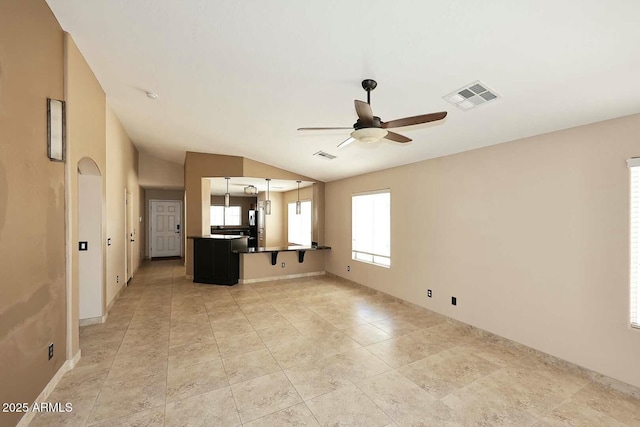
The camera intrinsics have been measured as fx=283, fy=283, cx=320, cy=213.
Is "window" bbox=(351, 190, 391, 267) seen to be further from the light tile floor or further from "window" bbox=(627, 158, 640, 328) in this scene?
"window" bbox=(627, 158, 640, 328)

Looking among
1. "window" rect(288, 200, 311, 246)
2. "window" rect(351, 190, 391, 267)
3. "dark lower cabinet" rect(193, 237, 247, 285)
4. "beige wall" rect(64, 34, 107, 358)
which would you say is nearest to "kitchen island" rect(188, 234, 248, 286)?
"dark lower cabinet" rect(193, 237, 247, 285)

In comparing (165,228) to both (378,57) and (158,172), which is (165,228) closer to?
(158,172)

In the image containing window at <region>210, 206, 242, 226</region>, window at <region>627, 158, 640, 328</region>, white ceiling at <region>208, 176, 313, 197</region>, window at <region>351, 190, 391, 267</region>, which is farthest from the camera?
window at <region>210, 206, 242, 226</region>

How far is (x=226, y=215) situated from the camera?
11820 millimetres

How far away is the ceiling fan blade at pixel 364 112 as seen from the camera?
2.11 meters

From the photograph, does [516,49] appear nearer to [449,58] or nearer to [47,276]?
[449,58]

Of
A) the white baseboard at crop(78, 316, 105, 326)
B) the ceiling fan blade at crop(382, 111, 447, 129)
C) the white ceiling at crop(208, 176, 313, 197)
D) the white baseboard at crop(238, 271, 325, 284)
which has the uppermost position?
the white ceiling at crop(208, 176, 313, 197)

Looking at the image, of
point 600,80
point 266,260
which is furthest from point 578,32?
point 266,260

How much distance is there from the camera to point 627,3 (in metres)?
1.56

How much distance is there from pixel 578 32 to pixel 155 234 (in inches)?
415

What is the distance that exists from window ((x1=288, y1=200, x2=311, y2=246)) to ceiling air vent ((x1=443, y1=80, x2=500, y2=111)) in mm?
5997

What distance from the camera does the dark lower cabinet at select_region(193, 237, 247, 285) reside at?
19.8ft

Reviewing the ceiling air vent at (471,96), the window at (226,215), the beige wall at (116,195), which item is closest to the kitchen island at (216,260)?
the beige wall at (116,195)

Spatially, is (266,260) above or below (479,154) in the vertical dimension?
below
